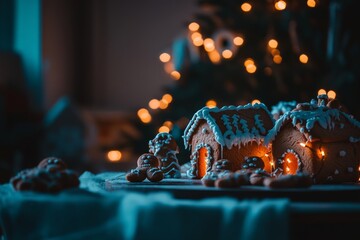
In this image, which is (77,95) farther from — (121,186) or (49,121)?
(121,186)

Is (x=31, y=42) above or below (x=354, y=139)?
above

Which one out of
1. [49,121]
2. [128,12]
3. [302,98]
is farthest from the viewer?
[128,12]

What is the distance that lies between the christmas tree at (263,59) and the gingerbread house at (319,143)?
4.60 ft

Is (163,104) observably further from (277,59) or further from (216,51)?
(277,59)

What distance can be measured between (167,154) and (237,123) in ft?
0.72

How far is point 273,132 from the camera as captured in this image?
1.70 m

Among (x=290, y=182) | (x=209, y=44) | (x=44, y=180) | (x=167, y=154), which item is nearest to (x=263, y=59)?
(x=209, y=44)

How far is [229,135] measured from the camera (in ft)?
5.62

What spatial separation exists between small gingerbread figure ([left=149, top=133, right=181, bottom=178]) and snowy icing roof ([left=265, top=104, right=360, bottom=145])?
31 cm

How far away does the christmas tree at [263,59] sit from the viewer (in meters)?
3.25

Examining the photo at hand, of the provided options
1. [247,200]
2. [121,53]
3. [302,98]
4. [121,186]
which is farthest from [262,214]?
[121,53]

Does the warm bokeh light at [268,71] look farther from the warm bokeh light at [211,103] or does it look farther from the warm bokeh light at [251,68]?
the warm bokeh light at [211,103]

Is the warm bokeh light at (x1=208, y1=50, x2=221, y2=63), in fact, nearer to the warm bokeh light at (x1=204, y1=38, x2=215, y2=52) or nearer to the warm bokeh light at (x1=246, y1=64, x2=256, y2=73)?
the warm bokeh light at (x1=204, y1=38, x2=215, y2=52)

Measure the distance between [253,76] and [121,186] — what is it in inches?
79.9
